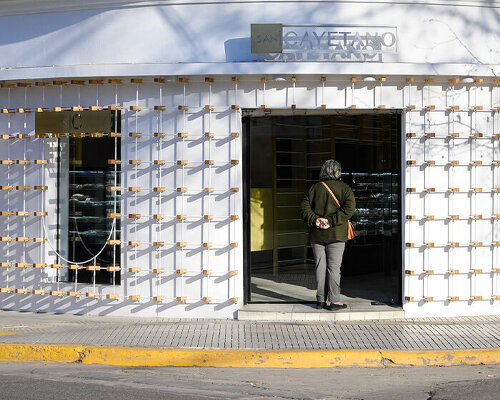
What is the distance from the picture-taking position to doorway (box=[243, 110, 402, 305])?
41.5 feet

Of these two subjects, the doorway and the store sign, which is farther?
the doorway

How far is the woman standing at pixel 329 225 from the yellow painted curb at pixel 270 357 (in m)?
2.20

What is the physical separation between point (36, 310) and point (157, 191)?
2.35 metres

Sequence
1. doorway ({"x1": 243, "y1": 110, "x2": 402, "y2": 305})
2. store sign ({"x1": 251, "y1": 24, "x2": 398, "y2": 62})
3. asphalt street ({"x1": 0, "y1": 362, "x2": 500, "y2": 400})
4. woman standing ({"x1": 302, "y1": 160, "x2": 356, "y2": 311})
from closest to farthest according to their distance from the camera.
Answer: asphalt street ({"x1": 0, "y1": 362, "x2": 500, "y2": 400}), store sign ({"x1": 251, "y1": 24, "x2": 398, "y2": 62}), woman standing ({"x1": 302, "y1": 160, "x2": 356, "y2": 311}), doorway ({"x1": 243, "y1": 110, "x2": 402, "y2": 305})

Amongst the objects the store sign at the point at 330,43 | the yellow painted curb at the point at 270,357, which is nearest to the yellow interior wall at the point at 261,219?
the store sign at the point at 330,43

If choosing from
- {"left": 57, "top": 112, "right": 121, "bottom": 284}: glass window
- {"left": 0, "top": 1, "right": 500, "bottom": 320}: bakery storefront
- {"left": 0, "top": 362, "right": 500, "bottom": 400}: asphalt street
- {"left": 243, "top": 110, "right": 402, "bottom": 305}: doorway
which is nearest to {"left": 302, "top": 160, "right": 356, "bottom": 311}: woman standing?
{"left": 0, "top": 1, "right": 500, "bottom": 320}: bakery storefront

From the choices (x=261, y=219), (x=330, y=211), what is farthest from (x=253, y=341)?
(x=261, y=219)

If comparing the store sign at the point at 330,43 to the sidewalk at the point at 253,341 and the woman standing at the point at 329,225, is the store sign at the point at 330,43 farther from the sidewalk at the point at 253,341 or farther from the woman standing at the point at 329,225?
the sidewalk at the point at 253,341

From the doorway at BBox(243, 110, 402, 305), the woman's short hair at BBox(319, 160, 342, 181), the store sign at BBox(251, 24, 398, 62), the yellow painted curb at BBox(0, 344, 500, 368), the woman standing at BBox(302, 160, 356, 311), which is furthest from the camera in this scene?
the doorway at BBox(243, 110, 402, 305)

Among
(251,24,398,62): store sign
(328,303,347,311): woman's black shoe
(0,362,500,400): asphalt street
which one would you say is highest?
(251,24,398,62): store sign

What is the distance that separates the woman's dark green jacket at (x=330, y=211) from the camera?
10523mm

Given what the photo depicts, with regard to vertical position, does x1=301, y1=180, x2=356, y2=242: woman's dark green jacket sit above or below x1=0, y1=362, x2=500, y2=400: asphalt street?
above

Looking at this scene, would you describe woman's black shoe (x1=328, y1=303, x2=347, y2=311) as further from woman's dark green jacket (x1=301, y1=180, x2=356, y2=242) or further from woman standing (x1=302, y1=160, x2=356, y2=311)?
woman's dark green jacket (x1=301, y1=180, x2=356, y2=242)

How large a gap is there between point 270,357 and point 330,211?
2.72m
